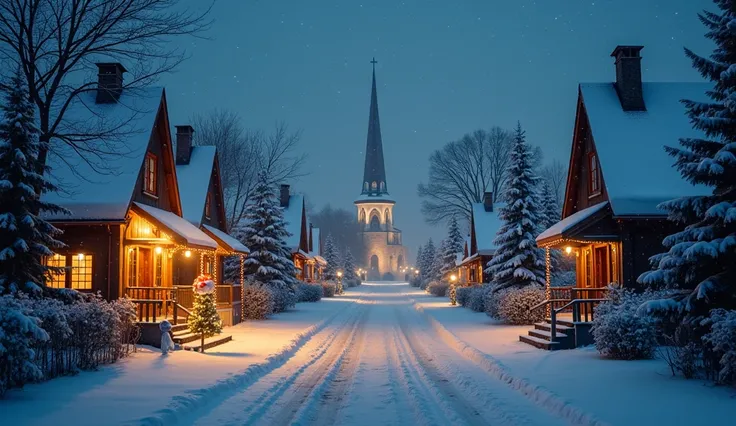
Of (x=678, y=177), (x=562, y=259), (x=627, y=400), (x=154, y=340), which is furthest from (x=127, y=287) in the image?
(x=562, y=259)

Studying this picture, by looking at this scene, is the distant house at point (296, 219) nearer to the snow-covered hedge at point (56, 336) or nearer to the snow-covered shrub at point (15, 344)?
the snow-covered hedge at point (56, 336)

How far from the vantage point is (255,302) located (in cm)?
2812

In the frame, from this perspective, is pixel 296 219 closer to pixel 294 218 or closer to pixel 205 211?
pixel 294 218

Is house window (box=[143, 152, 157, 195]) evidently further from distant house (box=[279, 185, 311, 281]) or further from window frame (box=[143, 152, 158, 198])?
distant house (box=[279, 185, 311, 281])

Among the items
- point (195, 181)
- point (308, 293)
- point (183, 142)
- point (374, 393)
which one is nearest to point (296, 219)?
point (308, 293)

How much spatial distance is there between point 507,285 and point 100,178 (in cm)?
1608

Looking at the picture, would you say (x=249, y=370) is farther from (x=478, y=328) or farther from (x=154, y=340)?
(x=478, y=328)

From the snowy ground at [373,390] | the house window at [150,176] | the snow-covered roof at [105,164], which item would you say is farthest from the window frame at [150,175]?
the snowy ground at [373,390]

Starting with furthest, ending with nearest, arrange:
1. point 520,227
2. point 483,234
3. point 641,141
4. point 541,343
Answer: point 483,234 → point 520,227 → point 641,141 → point 541,343

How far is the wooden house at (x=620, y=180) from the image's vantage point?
20.2m

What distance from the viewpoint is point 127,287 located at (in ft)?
65.4

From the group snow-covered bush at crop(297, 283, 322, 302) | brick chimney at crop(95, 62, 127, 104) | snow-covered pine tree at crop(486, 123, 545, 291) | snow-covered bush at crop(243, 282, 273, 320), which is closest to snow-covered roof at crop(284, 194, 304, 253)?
snow-covered bush at crop(297, 283, 322, 302)

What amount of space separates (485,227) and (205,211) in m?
21.0

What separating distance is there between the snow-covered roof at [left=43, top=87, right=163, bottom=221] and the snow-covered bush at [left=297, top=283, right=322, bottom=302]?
22.4m
